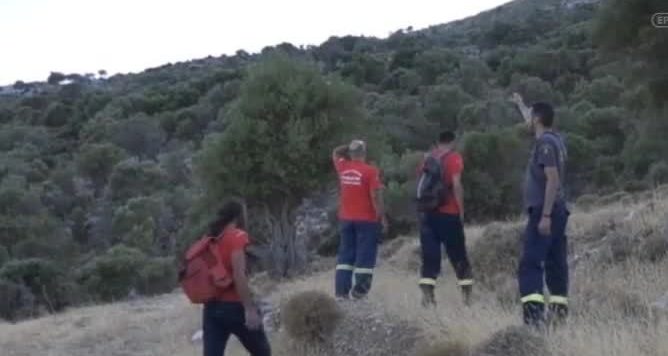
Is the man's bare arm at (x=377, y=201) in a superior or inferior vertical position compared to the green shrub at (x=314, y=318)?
superior

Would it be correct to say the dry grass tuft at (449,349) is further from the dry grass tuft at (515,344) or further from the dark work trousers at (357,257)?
the dark work trousers at (357,257)

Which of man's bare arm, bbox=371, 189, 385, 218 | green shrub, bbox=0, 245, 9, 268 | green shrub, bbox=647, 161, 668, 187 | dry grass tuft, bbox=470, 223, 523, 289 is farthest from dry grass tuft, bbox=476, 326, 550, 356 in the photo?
green shrub, bbox=0, 245, 9, 268

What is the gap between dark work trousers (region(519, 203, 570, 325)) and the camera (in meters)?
8.48

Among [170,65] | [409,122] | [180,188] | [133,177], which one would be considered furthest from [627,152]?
[170,65]

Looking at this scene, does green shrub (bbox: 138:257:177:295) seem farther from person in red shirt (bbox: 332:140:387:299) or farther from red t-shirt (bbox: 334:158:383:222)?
red t-shirt (bbox: 334:158:383:222)

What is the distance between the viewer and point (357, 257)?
11.5 metres

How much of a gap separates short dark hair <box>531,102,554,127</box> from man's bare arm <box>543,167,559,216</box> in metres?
0.38

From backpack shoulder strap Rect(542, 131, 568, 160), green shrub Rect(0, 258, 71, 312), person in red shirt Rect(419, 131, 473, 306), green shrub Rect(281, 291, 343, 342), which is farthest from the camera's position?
green shrub Rect(0, 258, 71, 312)

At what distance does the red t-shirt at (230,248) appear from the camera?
8516mm

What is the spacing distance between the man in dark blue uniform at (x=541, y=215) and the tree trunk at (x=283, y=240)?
18054 millimetres

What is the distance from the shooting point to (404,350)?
31.1 ft

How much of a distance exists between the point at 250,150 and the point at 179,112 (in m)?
39.4

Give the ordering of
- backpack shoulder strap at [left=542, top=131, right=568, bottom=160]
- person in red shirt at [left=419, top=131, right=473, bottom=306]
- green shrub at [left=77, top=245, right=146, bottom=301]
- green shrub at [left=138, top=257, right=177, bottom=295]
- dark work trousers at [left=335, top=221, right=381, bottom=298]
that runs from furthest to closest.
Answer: green shrub at [left=77, top=245, right=146, bottom=301] → green shrub at [left=138, top=257, right=177, bottom=295] → dark work trousers at [left=335, top=221, right=381, bottom=298] → person in red shirt at [left=419, top=131, right=473, bottom=306] → backpack shoulder strap at [left=542, top=131, right=568, bottom=160]

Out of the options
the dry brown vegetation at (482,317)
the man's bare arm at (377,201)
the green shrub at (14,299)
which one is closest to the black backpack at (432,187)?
the man's bare arm at (377,201)
